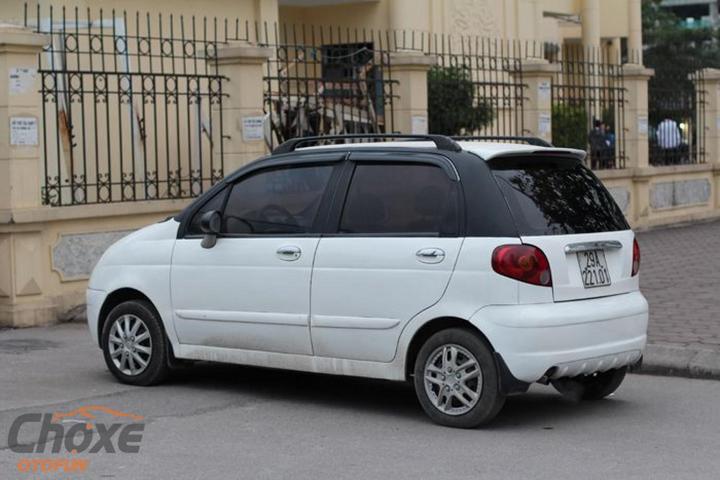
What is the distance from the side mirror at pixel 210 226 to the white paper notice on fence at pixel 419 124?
8.32m

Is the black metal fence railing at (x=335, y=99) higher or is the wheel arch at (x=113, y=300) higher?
the black metal fence railing at (x=335, y=99)

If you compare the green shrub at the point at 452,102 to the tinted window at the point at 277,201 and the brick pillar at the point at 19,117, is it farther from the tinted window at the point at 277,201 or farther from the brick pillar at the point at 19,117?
the tinted window at the point at 277,201

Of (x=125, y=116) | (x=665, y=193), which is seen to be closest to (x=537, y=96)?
(x=665, y=193)

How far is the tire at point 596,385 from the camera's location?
8297 millimetres

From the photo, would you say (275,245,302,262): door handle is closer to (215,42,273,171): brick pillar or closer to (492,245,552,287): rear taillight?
(492,245,552,287): rear taillight

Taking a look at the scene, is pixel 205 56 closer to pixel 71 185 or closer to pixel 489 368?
pixel 71 185

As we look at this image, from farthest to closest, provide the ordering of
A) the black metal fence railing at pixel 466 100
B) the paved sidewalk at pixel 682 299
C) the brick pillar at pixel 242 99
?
1. the black metal fence railing at pixel 466 100
2. the brick pillar at pixel 242 99
3. the paved sidewalk at pixel 682 299

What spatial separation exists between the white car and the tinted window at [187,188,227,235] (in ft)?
0.04

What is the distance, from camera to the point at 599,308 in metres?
7.74

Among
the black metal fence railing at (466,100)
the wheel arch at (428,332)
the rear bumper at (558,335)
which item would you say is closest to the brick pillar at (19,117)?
the wheel arch at (428,332)

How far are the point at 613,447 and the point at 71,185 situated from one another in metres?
7.17

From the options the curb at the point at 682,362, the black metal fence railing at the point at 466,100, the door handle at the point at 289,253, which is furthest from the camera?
the black metal fence railing at the point at 466,100

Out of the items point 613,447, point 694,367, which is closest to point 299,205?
point 613,447

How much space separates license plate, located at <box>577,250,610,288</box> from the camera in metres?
7.73
